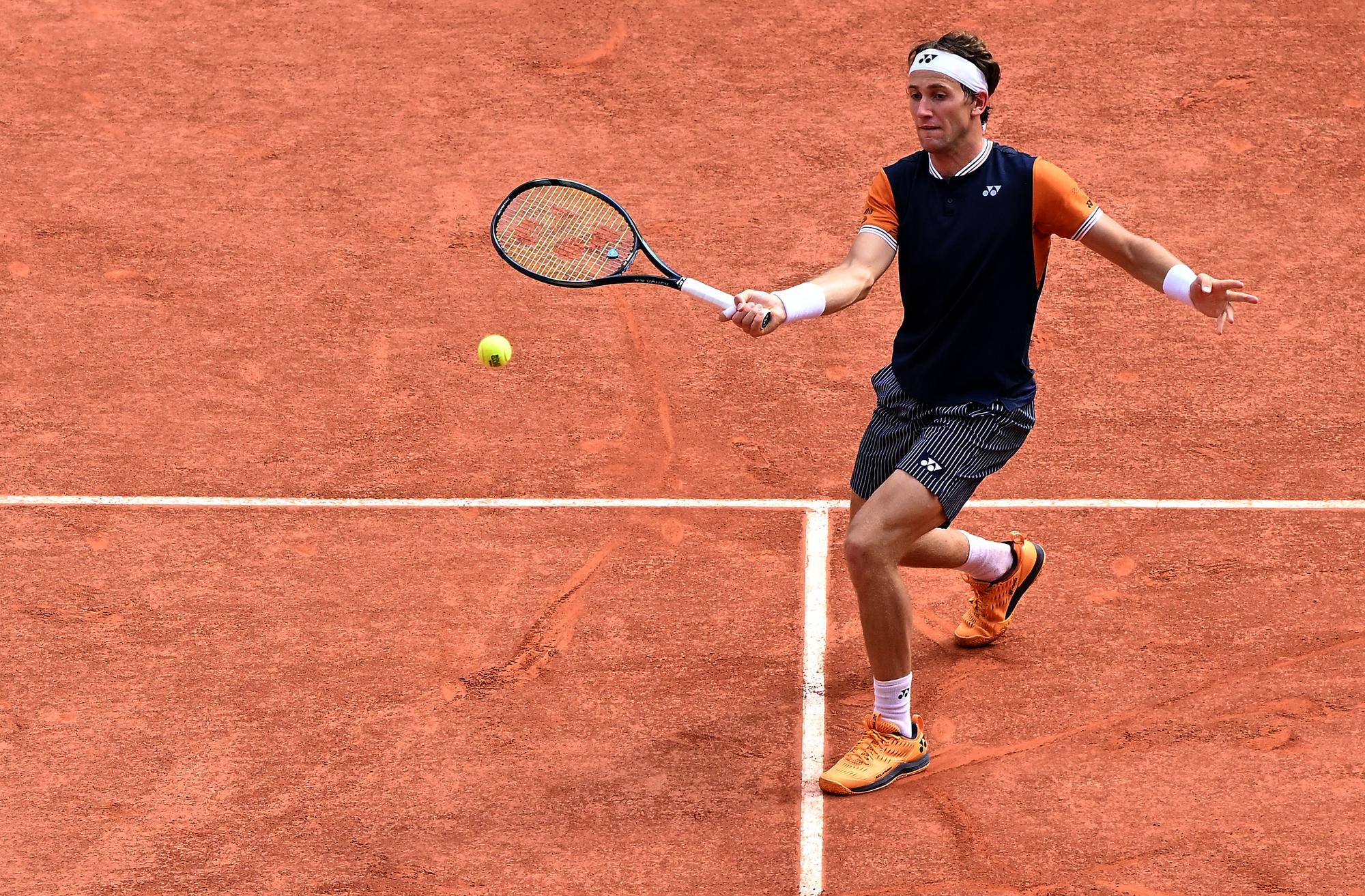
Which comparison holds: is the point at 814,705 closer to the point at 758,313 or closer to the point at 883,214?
the point at 758,313

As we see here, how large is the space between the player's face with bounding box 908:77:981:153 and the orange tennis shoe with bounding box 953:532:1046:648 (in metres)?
1.65

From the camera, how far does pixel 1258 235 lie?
27.7ft

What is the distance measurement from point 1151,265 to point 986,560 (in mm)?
1285

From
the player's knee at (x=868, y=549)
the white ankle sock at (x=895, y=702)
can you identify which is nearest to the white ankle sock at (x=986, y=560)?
the white ankle sock at (x=895, y=702)

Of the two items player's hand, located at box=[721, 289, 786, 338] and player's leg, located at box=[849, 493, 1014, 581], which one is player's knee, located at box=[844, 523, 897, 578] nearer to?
player's leg, located at box=[849, 493, 1014, 581]

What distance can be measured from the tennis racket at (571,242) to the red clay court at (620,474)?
0.92 m

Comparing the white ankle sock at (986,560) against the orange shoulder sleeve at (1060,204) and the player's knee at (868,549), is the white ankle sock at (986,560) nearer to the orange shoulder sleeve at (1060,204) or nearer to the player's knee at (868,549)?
the player's knee at (868,549)

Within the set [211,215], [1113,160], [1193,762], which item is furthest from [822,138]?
[1193,762]

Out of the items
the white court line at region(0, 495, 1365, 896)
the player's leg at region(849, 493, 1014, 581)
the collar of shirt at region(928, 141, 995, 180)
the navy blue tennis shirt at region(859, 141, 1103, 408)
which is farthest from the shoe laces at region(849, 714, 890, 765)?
the collar of shirt at region(928, 141, 995, 180)

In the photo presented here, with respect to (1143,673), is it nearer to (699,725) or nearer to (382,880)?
(699,725)

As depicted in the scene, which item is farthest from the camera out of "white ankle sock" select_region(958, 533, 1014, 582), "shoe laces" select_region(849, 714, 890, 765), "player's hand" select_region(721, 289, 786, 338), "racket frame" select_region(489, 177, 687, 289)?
"white ankle sock" select_region(958, 533, 1014, 582)

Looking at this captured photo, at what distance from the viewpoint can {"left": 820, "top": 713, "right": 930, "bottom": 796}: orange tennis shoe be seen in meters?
5.42

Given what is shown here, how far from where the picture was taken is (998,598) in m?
6.00

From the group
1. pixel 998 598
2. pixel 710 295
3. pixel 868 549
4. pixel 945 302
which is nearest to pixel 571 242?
pixel 710 295
